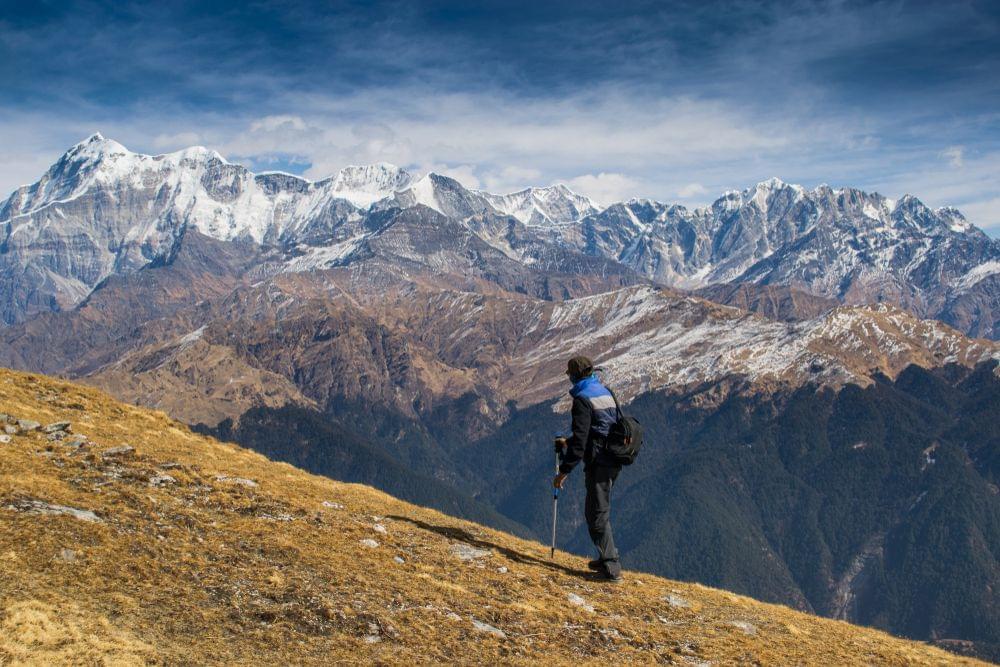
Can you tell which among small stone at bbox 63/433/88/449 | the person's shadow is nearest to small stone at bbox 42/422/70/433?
small stone at bbox 63/433/88/449

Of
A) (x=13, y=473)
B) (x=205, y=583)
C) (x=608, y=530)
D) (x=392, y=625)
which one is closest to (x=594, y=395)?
(x=608, y=530)

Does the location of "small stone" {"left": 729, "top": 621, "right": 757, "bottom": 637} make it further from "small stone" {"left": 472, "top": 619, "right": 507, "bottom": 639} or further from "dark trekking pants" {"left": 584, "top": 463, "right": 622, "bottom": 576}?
"small stone" {"left": 472, "top": 619, "right": 507, "bottom": 639}

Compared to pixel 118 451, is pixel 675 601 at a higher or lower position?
lower

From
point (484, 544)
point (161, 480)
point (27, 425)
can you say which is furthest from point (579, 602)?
point (27, 425)

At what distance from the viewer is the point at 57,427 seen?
30.0 m

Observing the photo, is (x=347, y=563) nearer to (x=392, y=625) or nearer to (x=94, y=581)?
(x=392, y=625)

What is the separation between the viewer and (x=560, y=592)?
23.8m

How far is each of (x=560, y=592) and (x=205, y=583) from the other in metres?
9.80

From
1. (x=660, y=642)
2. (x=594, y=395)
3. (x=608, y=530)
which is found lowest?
(x=660, y=642)

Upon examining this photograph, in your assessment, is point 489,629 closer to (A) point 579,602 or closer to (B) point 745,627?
(A) point 579,602

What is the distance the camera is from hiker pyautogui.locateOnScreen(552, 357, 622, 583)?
952 inches

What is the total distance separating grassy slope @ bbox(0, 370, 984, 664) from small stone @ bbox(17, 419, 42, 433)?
0.82 meters

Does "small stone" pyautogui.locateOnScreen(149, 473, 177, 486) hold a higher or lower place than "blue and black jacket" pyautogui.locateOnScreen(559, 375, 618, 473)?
lower

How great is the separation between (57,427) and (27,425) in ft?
3.12
